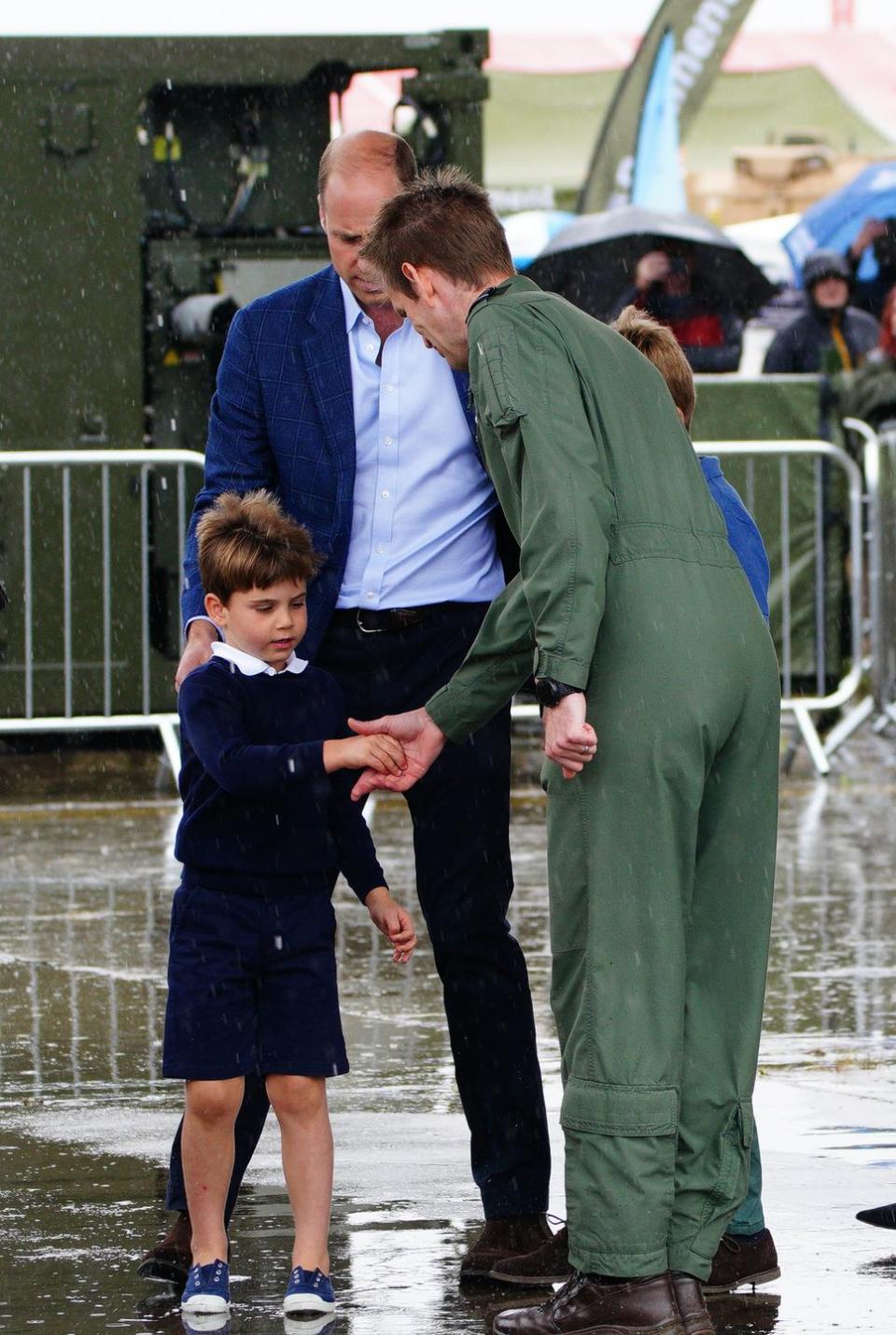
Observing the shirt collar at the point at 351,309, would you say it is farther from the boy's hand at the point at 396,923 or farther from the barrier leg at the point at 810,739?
the barrier leg at the point at 810,739

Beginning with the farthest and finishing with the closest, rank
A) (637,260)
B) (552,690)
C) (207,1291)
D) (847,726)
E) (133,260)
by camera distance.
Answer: (637,260)
(133,260)
(847,726)
(207,1291)
(552,690)

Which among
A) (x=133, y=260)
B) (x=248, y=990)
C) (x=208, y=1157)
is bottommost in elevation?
(x=208, y=1157)

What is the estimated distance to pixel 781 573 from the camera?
11336 mm

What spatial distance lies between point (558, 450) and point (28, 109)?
827 centimetres

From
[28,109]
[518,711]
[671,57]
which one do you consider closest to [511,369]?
[518,711]

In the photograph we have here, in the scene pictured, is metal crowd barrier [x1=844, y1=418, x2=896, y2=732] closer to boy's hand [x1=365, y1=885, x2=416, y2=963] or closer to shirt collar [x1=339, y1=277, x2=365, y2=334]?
shirt collar [x1=339, y1=277, x2=365, y2=334]

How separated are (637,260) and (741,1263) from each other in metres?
10.8

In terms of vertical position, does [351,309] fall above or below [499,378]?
above

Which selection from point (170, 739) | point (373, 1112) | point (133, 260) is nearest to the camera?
point (373, 1112)

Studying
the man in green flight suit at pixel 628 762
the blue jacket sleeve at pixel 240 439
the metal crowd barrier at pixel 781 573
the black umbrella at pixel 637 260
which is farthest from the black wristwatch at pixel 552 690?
the black umbrella at pixel 637 260

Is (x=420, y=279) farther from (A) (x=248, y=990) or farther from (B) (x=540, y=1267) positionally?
(B) (x=540, y=1267)

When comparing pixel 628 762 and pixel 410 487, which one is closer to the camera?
pixel 628 762

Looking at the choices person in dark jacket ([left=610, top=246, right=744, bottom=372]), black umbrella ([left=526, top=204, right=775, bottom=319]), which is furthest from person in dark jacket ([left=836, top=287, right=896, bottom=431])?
black umbrella ([left=526, top=204, right=775, bottom=319])

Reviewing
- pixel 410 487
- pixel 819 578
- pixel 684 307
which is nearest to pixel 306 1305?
pixel 410 487
